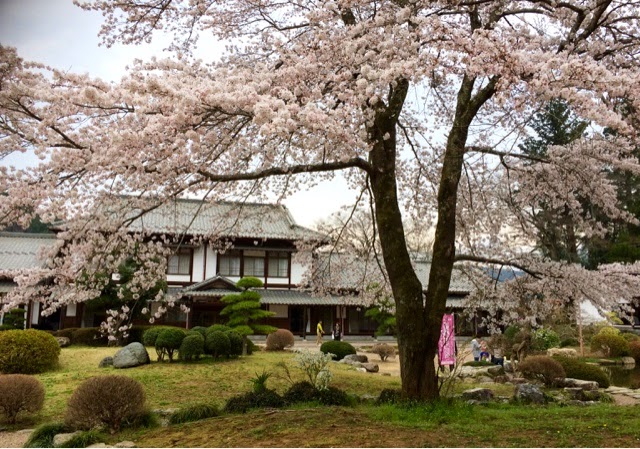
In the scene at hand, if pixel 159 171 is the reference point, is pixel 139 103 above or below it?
above

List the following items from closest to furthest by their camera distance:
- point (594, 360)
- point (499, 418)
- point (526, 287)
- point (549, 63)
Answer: point (549, 63) → point (499, 418) → point (526, 287) → point (594, 360)

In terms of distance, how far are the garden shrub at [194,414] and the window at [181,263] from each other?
20122 millimetres

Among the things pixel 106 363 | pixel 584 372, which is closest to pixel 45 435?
pixel 106 363

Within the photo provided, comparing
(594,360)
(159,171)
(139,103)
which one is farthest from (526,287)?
(594,360)

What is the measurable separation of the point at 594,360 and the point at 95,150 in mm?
19644

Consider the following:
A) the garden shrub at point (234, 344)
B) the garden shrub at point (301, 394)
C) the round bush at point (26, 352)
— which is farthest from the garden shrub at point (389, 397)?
the round bush at point (26, 352)

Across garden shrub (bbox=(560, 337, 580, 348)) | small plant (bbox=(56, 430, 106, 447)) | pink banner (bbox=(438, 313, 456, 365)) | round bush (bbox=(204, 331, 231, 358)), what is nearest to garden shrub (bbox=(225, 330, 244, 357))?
round bush (bbox=(204, 331, 231, 358))

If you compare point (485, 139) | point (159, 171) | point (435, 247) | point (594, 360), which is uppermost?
point (485, 139)

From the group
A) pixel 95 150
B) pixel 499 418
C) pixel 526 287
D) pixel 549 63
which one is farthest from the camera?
pixel 526 287

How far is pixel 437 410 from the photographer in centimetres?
682

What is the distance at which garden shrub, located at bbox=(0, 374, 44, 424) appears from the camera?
7625 millimetres

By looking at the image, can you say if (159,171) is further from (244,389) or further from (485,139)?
(485,139)

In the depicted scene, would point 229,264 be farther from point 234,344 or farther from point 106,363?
point 106,363

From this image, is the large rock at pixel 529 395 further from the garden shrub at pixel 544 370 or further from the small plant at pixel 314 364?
the small plant at pixel 314 364
